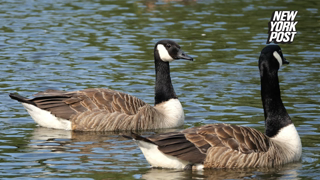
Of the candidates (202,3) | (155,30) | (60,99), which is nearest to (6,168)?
(60,99)

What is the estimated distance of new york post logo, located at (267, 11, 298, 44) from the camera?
23.9 m

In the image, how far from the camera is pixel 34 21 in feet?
90.9

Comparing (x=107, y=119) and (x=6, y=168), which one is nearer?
(x=6, y=168)

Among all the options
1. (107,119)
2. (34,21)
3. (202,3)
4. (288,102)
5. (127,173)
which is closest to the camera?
(127,173)

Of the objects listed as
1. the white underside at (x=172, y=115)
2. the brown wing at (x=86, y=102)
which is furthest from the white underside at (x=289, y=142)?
the brown wing at (x=86, y=102)

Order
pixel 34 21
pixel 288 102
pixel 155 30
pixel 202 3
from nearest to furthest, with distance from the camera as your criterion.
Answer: pixel 288 102, pixel 155 30, pixel 34 21, pixel 202 3

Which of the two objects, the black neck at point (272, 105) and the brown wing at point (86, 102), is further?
the brown wing at point (86, 102)

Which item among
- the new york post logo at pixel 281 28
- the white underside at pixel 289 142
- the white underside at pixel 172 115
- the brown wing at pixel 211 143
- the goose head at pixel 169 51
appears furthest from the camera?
the new york post logo at pixel 281 28

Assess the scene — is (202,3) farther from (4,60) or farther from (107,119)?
(107,119)

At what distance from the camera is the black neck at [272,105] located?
1194 cm

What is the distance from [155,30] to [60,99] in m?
11.9

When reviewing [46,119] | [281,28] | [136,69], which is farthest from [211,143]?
[281,28]

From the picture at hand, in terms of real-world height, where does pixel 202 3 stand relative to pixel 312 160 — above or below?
above

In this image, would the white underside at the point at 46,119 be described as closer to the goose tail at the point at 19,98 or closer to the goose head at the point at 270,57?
the goose tail at the point at 19,98
